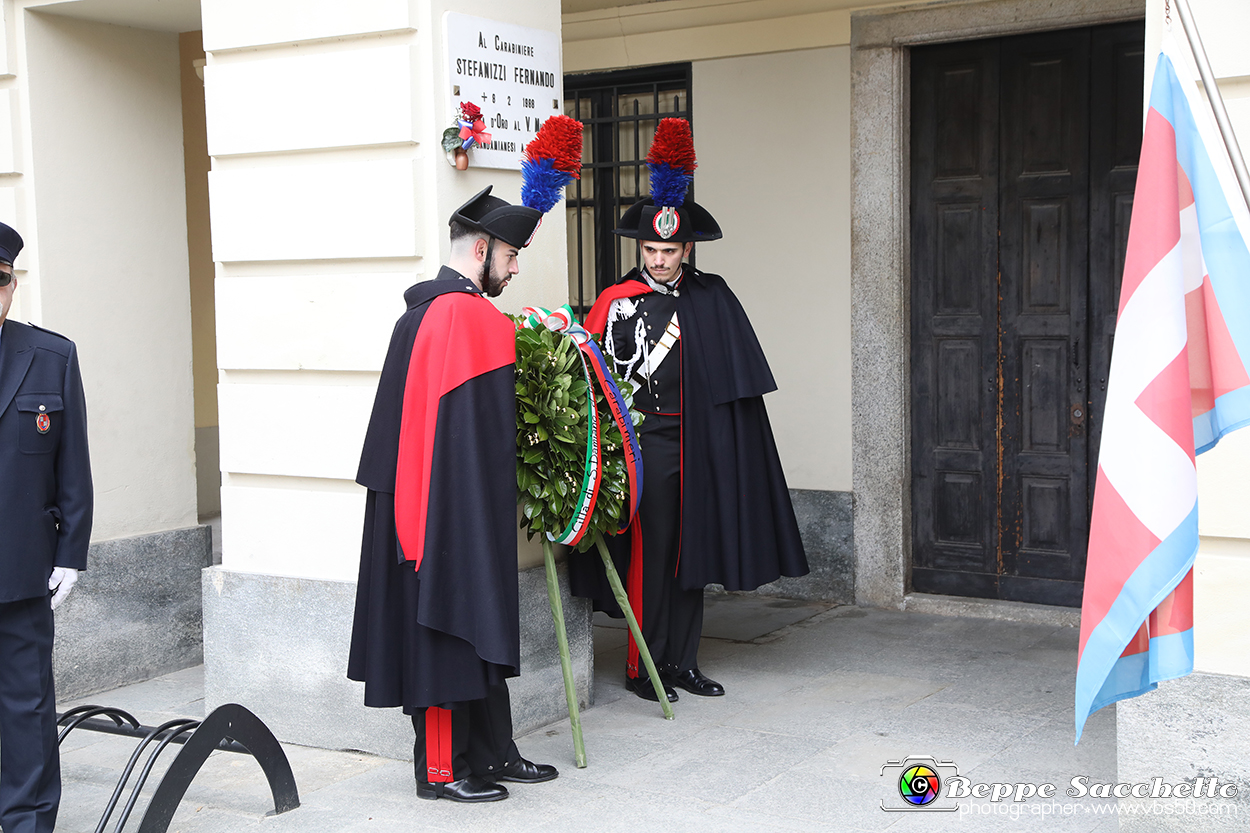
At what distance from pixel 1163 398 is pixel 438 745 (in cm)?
257

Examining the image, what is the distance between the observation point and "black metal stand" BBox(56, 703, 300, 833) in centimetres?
385

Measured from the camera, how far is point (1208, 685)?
12.2 ft

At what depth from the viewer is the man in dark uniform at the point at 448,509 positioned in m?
4.09

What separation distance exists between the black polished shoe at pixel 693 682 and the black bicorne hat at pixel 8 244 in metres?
3.09

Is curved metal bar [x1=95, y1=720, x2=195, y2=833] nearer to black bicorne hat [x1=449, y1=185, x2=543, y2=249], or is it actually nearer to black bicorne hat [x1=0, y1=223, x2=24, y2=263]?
black bicorne hat [x1=0, y1=223, x2=24, y2=263]

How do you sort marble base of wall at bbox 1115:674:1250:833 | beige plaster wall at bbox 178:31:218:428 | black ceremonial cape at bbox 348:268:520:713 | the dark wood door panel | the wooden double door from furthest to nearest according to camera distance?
beige plaster wall at bbox 178:31:218:428, the dark wood door panel, the wooden double door, black ceremonial cape at bbox 348:268:520:713, marble base of wall at bbox 1115:674:1250:833

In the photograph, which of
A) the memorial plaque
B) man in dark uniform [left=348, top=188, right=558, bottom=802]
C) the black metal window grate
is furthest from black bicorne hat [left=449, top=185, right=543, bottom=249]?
the black metal window grate

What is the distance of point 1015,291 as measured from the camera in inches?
265

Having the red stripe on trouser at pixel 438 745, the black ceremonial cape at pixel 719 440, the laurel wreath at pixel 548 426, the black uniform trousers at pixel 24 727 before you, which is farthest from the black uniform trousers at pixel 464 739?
the black ceremonial cape at pixel 719 440

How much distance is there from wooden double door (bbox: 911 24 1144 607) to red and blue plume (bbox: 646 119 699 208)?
6.29ft

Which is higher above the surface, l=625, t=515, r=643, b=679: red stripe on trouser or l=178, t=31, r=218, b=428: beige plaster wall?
l=178, t=31, r=218, b=428: beige plaster wall

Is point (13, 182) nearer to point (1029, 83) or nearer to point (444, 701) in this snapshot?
point (444, 701)

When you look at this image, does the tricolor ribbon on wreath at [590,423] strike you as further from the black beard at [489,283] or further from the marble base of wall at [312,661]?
the marble base of wall at [312,661]

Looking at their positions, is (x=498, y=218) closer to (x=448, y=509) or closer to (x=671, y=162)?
(x=448, y=509)
